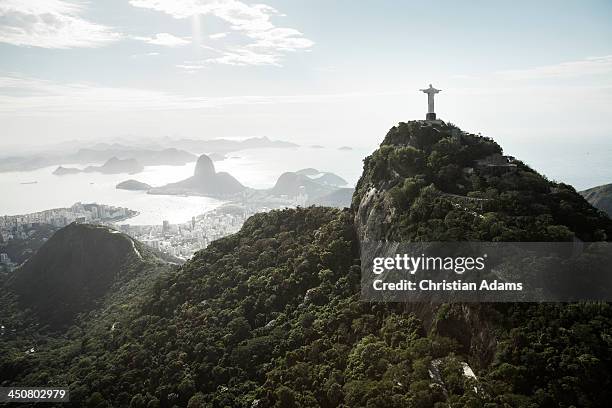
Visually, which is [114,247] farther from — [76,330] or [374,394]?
[374,394]

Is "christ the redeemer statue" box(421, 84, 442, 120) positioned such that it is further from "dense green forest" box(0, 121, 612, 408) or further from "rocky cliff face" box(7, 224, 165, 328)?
"rocky cliff face" box(7, 224, 165, 328)

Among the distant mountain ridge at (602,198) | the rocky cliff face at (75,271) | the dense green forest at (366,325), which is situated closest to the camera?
the dense green forest at (366,325)

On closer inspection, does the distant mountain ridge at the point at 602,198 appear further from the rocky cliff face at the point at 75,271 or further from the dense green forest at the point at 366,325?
the rocky cliff face at the point at 75,271

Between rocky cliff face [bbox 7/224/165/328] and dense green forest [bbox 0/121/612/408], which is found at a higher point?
dense green forest [bbox 0/121/612/408]

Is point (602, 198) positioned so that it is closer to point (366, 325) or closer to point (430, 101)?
point (430, 101)

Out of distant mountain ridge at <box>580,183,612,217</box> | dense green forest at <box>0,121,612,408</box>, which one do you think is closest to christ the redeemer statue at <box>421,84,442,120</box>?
dense green forest at <box>0,121,612,408</box>

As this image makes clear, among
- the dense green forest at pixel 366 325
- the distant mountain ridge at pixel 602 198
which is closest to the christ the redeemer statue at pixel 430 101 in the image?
the dense green forest at pixel 366 325

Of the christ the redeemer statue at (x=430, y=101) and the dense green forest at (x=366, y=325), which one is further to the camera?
the christ the redeemer statue at (x=430, y=101)

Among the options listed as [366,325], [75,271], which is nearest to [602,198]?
[366,325]
